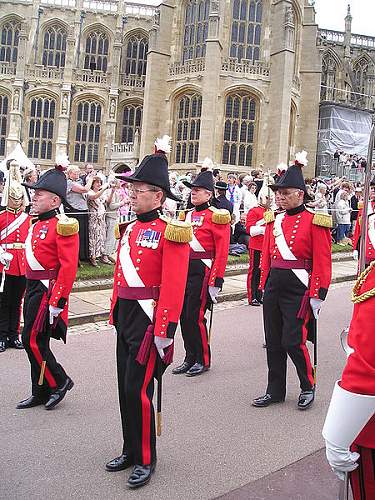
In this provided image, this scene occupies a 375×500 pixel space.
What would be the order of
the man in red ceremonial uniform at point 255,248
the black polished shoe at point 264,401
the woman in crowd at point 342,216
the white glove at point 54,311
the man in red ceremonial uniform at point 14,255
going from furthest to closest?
1. the woman in crowd at point 342,216
2. the man in red ceremonial uniform at point 255,248
3. the man in red ceremonial uniform at point 14,255
4. the black polished shoe at point 264,401
5. the white glove at point 54,311

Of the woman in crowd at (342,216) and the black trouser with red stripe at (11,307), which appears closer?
the black trouser with red stripe at (11,307)

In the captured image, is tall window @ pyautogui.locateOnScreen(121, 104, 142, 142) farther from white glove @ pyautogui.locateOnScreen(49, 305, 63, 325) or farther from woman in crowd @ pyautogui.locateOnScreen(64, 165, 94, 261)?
white glove @ pyautogui.locateOnScreen(49, 305, 63, 325)

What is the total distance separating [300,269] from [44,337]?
2.43 m

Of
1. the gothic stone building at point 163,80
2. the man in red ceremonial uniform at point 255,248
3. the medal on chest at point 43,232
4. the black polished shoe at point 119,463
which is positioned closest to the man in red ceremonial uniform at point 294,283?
the black polished shoe at point 119,463

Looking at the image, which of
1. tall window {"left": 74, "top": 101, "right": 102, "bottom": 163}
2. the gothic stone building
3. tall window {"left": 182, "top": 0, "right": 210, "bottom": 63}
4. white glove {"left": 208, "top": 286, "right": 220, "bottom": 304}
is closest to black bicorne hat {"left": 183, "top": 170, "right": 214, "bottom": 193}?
white glove {"left": 208, "top": 286, "right": 220, "bottom": 304}

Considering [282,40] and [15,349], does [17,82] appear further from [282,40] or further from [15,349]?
[15,349]

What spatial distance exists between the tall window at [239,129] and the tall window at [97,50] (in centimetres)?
1509

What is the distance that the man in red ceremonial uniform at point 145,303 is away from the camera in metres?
3.75

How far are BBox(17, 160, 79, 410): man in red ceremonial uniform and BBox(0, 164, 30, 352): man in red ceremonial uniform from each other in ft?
5.97

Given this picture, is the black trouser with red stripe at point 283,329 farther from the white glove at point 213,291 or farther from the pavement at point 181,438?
the white glove at point 213,291

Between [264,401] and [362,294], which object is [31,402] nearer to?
[264,401]

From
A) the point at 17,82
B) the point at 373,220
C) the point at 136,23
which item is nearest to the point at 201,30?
the point at 136,23

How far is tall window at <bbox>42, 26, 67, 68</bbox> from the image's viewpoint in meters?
43.6

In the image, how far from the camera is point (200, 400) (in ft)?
17.6
